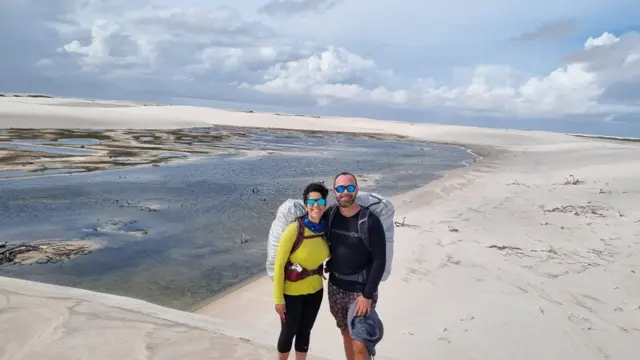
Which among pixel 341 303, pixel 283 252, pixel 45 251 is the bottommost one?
pixel 45 251

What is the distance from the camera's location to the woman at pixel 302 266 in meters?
3.91

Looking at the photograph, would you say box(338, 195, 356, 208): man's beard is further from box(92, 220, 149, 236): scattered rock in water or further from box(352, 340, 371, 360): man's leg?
box(92, 220, 149, 236): scattered rock in water

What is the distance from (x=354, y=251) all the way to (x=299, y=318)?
816mm

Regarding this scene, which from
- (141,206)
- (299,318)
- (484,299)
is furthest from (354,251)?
(141,206)

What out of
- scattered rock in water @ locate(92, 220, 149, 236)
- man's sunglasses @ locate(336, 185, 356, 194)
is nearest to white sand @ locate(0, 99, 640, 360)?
man's sunglasses @ locate(336, 185, 356, 194)

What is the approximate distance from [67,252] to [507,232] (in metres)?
9.31

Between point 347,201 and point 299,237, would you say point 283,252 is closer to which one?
point 299,237

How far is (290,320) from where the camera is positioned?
13.7 ft

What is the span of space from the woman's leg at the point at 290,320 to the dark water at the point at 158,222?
342 cm

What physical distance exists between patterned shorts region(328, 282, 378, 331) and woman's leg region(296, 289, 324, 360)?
112mm

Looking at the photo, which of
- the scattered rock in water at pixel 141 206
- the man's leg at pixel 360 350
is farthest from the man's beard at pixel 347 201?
the scattered rock in water at pixel 141 206

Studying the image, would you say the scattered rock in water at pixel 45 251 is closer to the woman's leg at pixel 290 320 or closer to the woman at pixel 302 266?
the woman's leg at pixel 290 320

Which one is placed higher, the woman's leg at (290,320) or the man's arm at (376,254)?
the man's arm at (376,254)

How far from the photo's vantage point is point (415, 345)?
224 inches
